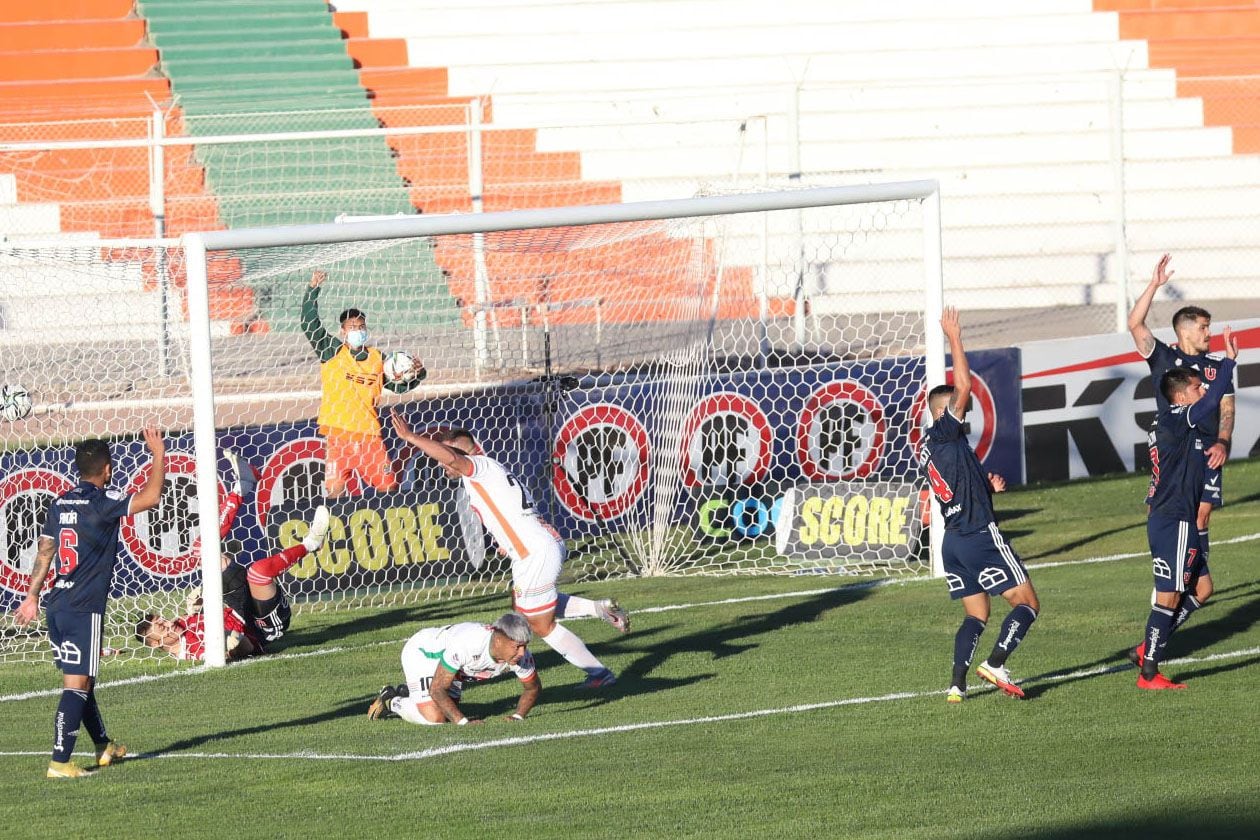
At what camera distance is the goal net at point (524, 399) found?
13008 mm

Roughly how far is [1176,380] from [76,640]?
595 centimetres

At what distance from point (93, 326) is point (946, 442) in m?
8.19

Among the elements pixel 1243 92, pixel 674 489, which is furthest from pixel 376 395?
pixel 1243 92

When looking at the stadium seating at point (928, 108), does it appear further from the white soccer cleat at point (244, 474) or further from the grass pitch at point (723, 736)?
the grass pitch at point (723, 736)

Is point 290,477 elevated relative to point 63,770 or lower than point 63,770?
elevated

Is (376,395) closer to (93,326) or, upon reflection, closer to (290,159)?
(93,326)

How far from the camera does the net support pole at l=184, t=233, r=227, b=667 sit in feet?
35.8

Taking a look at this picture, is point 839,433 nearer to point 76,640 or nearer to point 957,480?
point 957,480

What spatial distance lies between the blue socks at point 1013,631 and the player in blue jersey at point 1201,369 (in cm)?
116

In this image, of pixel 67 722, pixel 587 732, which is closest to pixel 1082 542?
pixel 587 732

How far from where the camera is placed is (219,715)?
9805 mm


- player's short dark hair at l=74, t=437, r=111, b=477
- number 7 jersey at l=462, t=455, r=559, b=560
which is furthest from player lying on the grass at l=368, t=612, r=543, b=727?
player's short dark hair at l=74, t=437, r=111, b=477

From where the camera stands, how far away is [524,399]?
48.0ft

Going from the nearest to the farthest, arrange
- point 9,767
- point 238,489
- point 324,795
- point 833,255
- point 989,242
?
1. point 324,795
2. point 9,767
3. point 238,489
4. point 833,255
5. point 989,242
